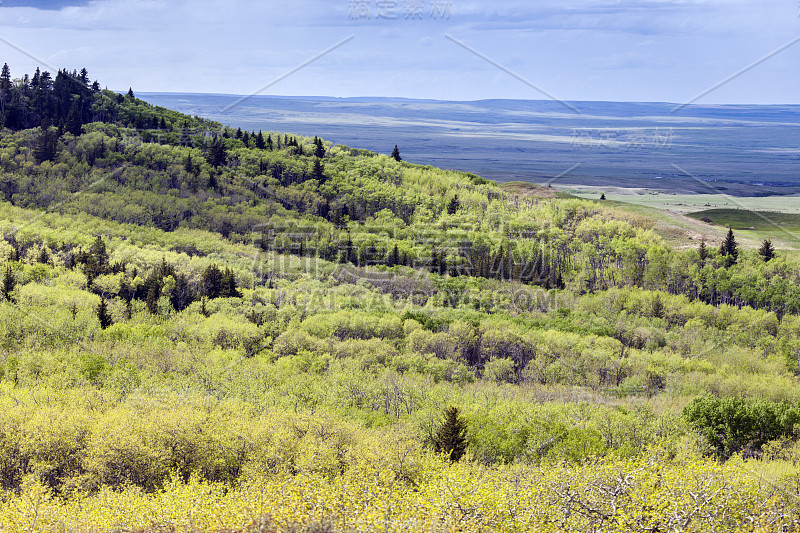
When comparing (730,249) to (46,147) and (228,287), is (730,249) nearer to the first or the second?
(228,287)

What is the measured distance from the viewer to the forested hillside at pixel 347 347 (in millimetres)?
33688

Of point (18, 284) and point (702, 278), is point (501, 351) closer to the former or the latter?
point (702, 278)

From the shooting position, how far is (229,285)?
108312 mm

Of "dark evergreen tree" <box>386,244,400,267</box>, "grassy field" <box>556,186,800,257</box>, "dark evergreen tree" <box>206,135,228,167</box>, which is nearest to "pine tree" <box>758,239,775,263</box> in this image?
"grassy field" <box>556,186,800,257</box>

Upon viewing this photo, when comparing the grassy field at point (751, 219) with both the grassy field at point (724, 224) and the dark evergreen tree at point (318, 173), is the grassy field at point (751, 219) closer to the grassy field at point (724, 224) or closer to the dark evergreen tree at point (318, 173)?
the grassy field at point (724, 224)

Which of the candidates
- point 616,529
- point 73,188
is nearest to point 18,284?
point 73,188

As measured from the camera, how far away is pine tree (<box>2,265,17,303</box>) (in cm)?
8744

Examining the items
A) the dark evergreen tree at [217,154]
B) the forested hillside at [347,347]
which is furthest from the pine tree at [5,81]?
the dark evergreen tree at [217,154]

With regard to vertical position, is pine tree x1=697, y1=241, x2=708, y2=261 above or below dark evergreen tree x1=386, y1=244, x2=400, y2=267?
above

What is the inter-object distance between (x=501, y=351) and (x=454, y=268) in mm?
52594

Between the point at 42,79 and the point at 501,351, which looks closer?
the point at 501,351

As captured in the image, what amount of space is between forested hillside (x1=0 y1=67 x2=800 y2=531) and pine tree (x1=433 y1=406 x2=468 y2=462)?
11.5 inches

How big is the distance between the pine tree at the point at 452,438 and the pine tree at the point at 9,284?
69.1 meters

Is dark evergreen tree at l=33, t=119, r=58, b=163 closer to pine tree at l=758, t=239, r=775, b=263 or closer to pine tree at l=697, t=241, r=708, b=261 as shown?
pine tree at l=697, t=241, r=708, b=261
